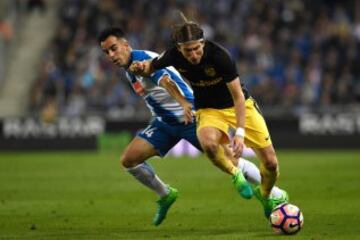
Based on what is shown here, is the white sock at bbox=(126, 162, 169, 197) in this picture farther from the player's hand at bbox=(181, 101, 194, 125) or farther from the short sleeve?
the short sleeve

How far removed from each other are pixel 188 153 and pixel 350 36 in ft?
20.6

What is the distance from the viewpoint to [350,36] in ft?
92.9

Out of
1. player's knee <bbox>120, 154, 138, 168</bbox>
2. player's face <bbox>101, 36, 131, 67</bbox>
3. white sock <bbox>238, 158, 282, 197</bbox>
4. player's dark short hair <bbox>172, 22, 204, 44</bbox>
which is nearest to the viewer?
player's dark short hair <bbox>172, 22, 204, 44</bbox>

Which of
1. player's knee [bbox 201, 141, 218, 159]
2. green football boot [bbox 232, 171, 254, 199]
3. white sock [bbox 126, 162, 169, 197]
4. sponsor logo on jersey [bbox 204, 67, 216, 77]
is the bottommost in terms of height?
white sock [bbox 126, 162, 169, 197]

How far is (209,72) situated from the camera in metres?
10.2

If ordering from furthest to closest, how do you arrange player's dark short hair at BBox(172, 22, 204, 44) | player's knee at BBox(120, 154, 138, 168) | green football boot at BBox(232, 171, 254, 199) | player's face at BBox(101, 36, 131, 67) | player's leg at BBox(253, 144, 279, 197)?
player's knee at BBox(120, 154, 138, 168), player's face at BBox(101, 36, 131, 67), player's leg at BBox(253, 144, 279, 197), player's dark short hair at BBox(172, 22, 204, 44), green football boot at BBox(232, 171, 254, 199)

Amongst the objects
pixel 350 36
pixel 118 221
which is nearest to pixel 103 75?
pixel 350 36

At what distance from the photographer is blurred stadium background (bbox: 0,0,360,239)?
26219mm

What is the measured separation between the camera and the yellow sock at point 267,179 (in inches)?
410

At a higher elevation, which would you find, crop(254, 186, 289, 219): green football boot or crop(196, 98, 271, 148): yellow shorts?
crop(196, 98, 271, 148): yellow shorts

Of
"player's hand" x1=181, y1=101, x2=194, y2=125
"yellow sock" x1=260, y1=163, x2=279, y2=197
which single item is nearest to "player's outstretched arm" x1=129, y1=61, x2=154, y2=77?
"player's hand" x1=181, y1=101, x2=194, y2=125

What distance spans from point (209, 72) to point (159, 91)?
136 centimetres

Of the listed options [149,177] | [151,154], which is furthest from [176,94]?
[149,177]

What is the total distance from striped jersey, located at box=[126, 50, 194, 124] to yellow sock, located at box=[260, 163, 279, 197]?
4.78 feet
